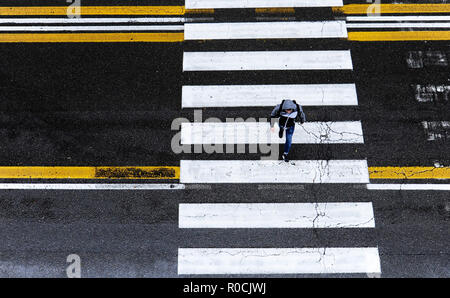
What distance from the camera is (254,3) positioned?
379 inches

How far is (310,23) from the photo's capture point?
9.36 meters

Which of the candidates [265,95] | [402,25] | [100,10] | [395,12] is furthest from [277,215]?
[100,10]

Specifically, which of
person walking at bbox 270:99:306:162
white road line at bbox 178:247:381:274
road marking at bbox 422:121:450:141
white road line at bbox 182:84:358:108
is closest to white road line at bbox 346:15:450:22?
white road line at bbox 182:84:358:108

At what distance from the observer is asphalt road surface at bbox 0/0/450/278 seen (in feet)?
24.1

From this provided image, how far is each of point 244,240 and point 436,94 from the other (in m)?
5.39

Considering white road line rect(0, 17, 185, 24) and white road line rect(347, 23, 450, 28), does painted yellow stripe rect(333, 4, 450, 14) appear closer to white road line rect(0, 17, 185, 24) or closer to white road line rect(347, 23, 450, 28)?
white road line rect(347, 23, 450, 28)

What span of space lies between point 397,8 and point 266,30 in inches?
131

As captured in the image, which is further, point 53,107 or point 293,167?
point 53,107

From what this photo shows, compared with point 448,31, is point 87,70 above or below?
below

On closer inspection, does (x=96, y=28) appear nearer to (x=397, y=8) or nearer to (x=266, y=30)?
(x=266, y=30)

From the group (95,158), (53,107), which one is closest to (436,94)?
(95,158)

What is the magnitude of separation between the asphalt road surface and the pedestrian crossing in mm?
31

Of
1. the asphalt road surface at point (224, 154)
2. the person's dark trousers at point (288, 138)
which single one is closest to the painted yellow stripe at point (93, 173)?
the asphalt road surface at point (224, 154)
